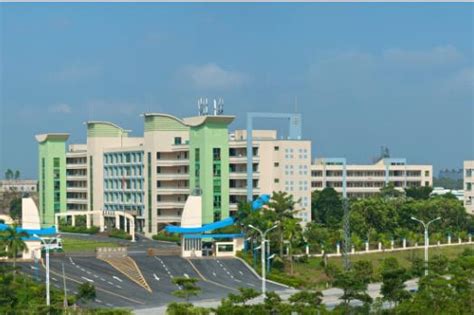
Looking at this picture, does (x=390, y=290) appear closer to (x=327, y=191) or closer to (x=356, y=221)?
(x=356, y=221)

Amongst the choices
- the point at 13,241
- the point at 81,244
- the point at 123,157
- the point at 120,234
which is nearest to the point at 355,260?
the point at 13,241

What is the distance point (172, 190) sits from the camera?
342ft

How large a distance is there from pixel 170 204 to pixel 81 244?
11771 millimetres

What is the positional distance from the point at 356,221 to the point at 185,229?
16573mm

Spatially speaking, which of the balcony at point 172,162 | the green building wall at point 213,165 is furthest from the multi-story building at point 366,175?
the green building wall at point 213,165

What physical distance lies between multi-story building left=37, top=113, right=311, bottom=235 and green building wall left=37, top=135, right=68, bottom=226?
179 millimetres

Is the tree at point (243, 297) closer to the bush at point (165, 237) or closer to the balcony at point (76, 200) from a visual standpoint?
the bush at point (165, 237)

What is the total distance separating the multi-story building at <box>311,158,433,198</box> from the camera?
460ft

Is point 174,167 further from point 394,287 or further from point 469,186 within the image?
point 394,287

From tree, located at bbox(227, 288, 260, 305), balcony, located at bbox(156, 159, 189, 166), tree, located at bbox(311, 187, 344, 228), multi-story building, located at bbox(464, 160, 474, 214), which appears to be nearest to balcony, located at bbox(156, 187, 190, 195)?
balcony, located at bbox(156, 159, 189, 166)

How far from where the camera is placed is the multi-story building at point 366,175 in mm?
140125

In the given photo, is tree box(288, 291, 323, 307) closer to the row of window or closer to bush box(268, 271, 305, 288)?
bush box(268, 271, 305, 288)

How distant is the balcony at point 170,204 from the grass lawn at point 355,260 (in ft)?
79.3

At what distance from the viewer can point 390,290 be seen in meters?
56.1
